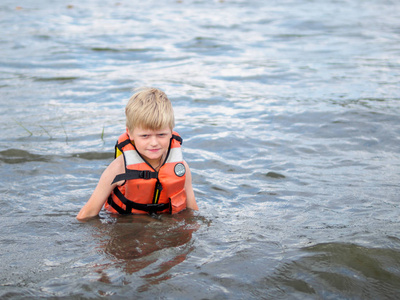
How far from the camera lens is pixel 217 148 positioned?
681 cm

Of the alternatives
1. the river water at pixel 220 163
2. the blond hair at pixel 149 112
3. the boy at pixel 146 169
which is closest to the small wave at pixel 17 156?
the river water at pixel 220 163

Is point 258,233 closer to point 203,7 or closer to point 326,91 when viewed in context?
point 326,91

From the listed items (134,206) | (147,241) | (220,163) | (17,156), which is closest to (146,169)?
(134,206)

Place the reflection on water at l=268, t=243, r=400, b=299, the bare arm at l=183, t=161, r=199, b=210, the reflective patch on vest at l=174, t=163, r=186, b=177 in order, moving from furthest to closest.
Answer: the bare arm at l=183, t=161, r=199, b=210, the reflective patch on vest at l=174, t=163, r=186, b=177, the reflection on water at l=268, t=243, r=400, b=299

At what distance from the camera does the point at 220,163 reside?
6270mm

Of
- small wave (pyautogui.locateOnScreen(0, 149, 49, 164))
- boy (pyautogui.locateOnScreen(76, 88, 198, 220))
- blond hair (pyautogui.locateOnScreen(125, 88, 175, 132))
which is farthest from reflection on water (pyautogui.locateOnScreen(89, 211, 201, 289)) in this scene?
small wave (pyautogui.locateOnScreen(0, 149, 49, 164))

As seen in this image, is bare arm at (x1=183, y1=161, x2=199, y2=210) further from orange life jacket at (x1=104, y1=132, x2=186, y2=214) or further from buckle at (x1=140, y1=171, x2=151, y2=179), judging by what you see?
buckle at (x1=140, y1=171, x2=151, y2=179)

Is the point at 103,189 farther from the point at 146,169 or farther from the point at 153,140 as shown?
the point at 153,140

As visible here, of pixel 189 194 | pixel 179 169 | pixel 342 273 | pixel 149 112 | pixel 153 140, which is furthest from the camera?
pixel 189 194

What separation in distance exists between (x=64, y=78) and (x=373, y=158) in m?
6.51

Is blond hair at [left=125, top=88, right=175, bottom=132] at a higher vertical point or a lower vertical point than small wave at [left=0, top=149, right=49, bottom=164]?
higher

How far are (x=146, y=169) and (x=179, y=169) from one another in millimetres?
287

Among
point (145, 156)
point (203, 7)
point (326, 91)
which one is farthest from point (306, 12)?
point (145, 156)

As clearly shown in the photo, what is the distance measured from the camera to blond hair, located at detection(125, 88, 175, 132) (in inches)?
160
